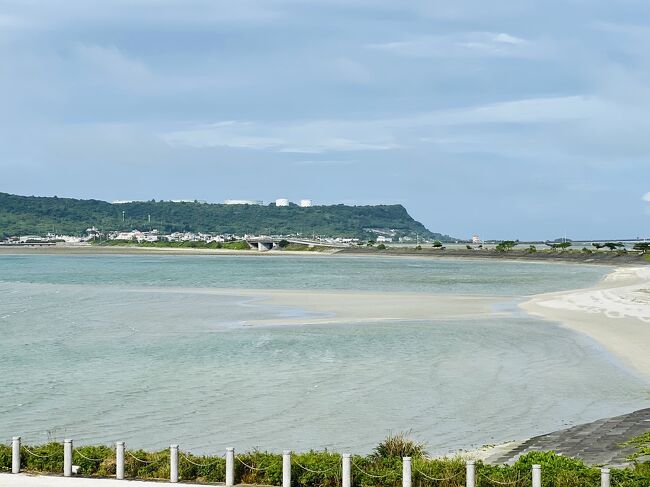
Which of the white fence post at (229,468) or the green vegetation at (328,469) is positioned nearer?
the green vegetation at (328,469)

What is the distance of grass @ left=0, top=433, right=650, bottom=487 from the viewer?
14.5 meters

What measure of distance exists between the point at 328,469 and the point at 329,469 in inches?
0.7

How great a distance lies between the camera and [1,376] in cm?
3158

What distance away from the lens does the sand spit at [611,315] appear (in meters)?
37.2

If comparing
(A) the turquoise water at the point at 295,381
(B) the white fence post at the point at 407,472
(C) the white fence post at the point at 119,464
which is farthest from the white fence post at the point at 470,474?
(A) the turquoise water at the point at 295,381

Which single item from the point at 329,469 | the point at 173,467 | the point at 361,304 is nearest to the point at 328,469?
the point at 329,469

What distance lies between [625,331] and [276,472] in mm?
33245

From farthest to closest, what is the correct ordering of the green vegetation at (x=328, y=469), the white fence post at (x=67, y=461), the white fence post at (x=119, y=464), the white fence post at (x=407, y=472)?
1. the white fence post at (x=67, y=461)
2. the white fence post at (x=119, y=464)
3. the white fence post at (x=407, y=472)
4. the green vegetation at (x=328, y=469)

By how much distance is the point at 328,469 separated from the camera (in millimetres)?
15195

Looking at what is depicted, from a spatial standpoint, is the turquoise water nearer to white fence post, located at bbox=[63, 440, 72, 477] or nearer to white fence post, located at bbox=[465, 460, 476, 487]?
white fence post, located at bbox=[63, 440, 72, 477]

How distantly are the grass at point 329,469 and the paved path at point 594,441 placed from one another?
177 cm

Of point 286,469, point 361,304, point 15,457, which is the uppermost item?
point 286,469

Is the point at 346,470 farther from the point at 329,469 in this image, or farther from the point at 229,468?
the point at 229,468

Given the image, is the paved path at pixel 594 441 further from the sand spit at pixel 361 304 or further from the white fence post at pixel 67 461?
the sand spit at pixel 361 304
